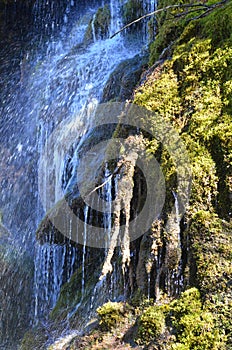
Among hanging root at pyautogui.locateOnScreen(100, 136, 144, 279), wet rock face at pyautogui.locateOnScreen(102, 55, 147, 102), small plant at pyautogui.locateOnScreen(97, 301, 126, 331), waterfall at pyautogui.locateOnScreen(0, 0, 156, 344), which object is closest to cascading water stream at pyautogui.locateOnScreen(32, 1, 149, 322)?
waterfall at pyautogui.locateOnScreen(0, 0, 156, 344)

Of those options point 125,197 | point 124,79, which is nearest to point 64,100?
point 124,79

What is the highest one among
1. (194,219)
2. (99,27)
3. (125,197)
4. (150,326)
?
(99,27)

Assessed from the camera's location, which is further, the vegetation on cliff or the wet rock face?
the wet rock face

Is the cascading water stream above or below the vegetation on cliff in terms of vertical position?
above

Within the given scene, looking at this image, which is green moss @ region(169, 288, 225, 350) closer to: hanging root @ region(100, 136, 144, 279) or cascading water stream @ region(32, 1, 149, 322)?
hanging root @ region(100, 136, 144, 279)

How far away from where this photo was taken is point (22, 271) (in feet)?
25.7

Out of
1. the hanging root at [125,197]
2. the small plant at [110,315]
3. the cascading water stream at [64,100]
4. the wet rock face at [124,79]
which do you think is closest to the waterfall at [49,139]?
the cascading water stream at [64,100]

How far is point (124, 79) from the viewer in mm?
5980

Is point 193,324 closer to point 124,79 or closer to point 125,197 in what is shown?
point 125,197

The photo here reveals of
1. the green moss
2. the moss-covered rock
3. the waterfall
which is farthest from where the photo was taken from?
the moss-covered rock

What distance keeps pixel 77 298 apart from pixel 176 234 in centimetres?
207

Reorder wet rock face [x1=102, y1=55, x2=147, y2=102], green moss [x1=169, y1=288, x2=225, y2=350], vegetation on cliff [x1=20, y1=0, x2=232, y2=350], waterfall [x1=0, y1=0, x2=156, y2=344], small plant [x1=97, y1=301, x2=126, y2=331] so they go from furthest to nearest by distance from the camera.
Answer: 1. waterfall [x1=0, y1=0, x2=156, y2=344]
2. wet rock face [x1=102, y1=55, x2=147, y2=102]
3. small plant [x1=97, y1=301, x2=126, y2=331]
4. vegetation on cliff [x1=20, y1=0, x2=232, y2=350]
5. green moss [x1=169, y1=288, x2=225, y2=350]

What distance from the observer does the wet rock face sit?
579 centimetres

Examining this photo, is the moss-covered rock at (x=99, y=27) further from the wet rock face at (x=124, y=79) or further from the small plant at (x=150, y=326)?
the small plant at (x=150, y=326)
